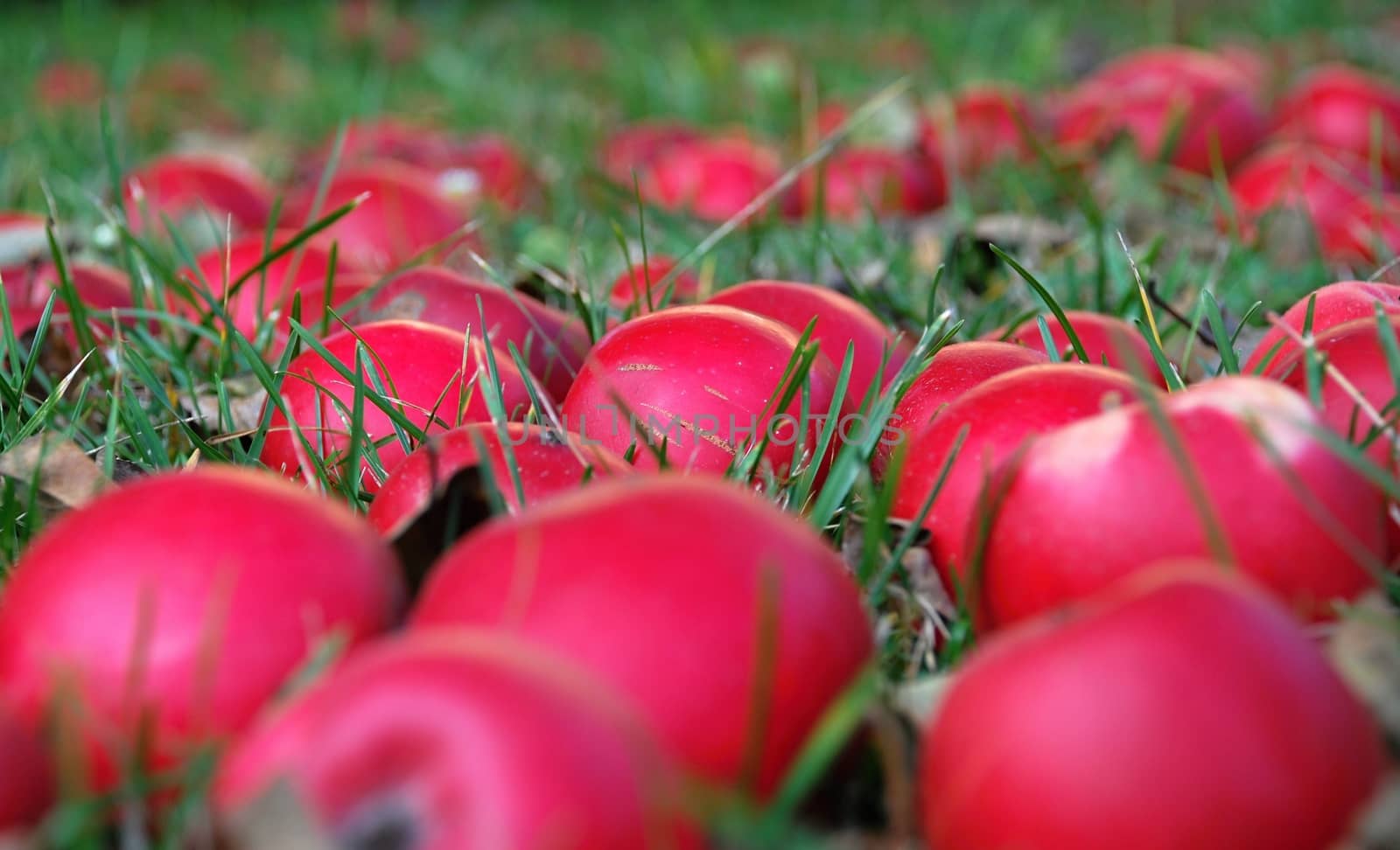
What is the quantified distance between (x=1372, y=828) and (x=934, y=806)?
0.27 m

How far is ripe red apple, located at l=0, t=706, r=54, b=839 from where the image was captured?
93 cm

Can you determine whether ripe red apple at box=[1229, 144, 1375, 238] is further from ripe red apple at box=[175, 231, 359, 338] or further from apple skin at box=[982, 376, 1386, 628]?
apple skin at box=[982, 376, 1386, 628]

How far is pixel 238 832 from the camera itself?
0.85 m

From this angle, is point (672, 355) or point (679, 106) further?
point (679, 106)

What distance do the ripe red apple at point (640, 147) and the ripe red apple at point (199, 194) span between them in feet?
3.30

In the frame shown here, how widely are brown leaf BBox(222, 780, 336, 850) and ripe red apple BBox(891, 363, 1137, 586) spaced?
622 millimetres

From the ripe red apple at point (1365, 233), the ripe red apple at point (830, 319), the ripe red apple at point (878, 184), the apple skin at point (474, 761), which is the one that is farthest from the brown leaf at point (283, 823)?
the ripe red apple at point (878, 184)

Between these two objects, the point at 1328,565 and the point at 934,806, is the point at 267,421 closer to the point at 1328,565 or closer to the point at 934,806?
the point at 934,806

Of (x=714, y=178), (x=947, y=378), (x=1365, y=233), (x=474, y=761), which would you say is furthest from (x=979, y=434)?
(x=714, y=178)

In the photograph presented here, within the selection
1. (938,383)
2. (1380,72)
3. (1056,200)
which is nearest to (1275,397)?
(938,383)

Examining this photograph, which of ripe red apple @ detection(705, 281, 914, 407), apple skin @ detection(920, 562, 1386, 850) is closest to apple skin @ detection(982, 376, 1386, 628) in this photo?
apple skin @ detection(920, 562, 1386, 850)

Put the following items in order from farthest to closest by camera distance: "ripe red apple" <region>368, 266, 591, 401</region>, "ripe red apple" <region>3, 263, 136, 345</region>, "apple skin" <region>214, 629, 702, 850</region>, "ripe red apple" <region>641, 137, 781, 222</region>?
"ripe red apple" <region>641, 137, 781, 222</region> < "ripe red apple" <region>3, 263, 136, 345</region> < "ripe red apple" <region>368, 266, 591, 401</region> < "apple skin" <region>214, 629, 702, 850</region>

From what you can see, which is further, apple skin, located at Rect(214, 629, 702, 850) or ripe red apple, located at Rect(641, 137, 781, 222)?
ripe red apple, located at Rect(641, 137, 781, 222)

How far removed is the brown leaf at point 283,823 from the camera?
0.82m
